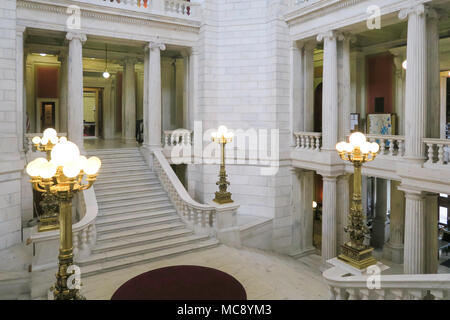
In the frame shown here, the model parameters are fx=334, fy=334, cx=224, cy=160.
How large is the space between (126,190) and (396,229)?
10.2m

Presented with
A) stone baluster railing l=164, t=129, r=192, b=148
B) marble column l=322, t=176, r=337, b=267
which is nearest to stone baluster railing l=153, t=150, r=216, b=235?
stone baluster railing l=164, t=129, r=192, b=148

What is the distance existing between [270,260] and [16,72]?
354 inches

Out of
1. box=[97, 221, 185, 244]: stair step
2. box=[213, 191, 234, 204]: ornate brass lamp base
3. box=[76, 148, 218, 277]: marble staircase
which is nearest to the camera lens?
box=[76, 148, 218, 277]: marble staircase

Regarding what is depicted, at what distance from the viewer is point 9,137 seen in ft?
30.9

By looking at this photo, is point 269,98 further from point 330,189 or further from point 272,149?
point 330,189

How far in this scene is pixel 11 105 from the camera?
373 inches

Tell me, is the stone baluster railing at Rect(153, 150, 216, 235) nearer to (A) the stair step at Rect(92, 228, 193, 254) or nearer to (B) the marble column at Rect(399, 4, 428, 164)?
(A) the stair step at Rect(92, 228, 193, 254)

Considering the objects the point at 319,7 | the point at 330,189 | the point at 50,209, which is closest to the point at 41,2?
the point at 50,209

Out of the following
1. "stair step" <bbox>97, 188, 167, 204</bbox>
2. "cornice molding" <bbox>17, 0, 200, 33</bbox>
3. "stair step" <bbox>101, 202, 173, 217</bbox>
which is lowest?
"stair step" <bbox>101, 202, 173, 217</bbox>

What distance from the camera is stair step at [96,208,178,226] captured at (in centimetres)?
955

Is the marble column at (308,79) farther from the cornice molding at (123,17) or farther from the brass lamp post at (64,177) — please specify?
the brass lamp post at (64,177)

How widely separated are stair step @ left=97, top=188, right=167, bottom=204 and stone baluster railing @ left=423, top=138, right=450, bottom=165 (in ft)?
25.7

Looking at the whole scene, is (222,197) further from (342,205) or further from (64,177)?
(64,177)

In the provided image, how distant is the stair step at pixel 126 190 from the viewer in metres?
10.7
